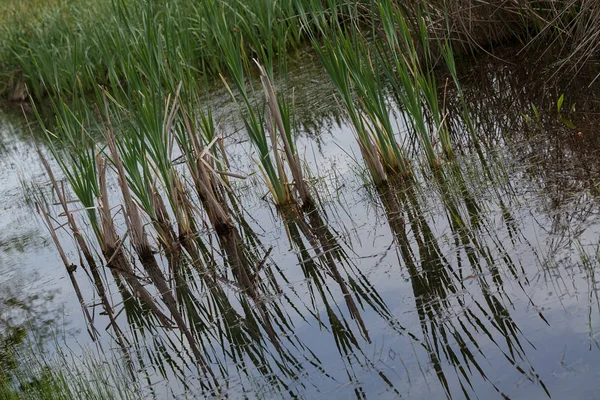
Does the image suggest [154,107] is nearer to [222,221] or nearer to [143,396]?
[222,221]

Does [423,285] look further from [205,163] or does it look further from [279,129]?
[205,163]

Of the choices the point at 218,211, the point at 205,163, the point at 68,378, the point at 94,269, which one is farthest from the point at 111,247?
the point at 68,378

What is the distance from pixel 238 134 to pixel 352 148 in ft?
6.65

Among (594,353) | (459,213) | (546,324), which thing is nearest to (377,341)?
(546,324)

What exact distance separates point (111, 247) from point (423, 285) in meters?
2.47

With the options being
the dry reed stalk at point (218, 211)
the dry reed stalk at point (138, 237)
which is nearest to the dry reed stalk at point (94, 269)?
the dry reed stalk at point (138, 237)

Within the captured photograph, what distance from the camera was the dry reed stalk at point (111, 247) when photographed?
4.78 meters

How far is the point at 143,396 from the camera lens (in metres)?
3.23

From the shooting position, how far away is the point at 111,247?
16.9ft

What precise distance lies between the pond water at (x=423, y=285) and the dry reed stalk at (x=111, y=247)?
0.64 feet

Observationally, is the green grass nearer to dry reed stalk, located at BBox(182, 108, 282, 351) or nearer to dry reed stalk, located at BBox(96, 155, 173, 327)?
dry reed stalk, located at BBox(96, 155, 173, 327)

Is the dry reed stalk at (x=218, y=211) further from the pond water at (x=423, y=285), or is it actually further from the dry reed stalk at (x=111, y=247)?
the dry reed stalk at (x=111, y=247)

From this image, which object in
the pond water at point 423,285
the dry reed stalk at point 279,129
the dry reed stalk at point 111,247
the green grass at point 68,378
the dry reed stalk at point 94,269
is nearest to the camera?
the pond water at point 423,285

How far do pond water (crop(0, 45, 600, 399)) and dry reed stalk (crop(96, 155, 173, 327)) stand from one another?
7.7 inches
